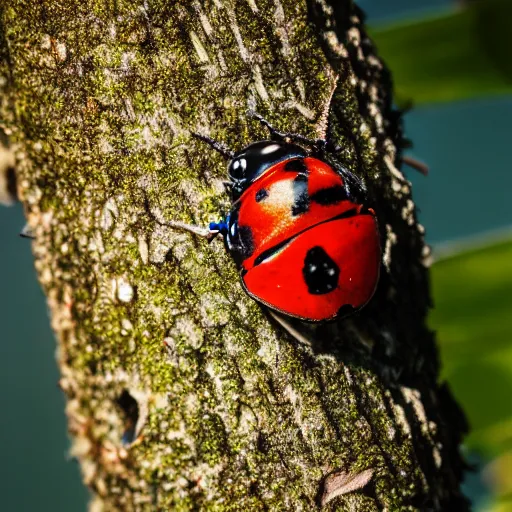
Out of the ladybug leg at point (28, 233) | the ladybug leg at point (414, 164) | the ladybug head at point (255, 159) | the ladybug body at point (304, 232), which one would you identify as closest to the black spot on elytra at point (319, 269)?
the ladybug body at point (304, 232)

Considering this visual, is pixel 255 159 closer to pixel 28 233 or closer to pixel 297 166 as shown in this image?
pixel 297 166

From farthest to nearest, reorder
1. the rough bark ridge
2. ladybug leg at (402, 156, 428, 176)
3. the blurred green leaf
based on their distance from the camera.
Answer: the blurred green leaf → ladybug leg at (402, 156, 428, 176) → the rough bark ridge

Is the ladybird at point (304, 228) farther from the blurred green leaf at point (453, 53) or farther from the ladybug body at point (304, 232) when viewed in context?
the blurred green leaf at point (453, 53)

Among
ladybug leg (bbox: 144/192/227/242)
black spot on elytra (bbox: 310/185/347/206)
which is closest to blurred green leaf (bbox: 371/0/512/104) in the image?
black spot on elytra (bbox: 310/185/347/206)

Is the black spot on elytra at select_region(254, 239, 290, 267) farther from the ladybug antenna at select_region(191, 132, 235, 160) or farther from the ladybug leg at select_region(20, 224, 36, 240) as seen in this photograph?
the ladybug leg at select_region(20, 224, 36, 240)

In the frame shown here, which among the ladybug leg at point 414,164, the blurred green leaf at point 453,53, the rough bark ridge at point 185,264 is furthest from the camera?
the blurred green leaf at point 453,53

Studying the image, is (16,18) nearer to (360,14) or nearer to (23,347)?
(360,14)

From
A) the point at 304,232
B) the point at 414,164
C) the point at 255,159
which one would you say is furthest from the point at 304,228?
the point at 414,164
